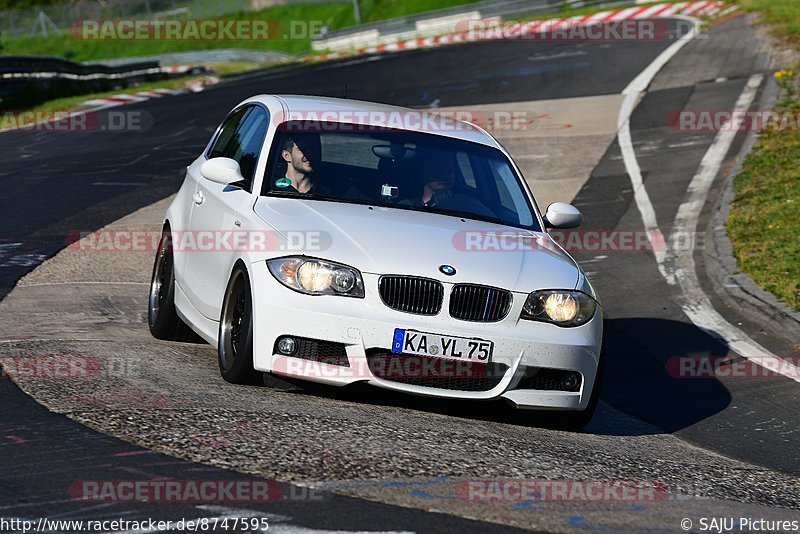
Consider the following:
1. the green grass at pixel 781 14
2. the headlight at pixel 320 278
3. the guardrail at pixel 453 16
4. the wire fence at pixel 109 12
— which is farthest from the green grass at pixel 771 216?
the wire fence at pixel 109 12

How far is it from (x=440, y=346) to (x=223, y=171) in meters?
1.92

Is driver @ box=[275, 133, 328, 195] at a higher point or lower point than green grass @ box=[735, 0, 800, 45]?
lower

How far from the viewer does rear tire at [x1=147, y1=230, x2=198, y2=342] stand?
876 centimetres

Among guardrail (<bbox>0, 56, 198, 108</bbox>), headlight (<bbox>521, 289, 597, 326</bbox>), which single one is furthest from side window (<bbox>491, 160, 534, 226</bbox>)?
guardrail (<bbox>0, 56, 198, 108</bbox>)

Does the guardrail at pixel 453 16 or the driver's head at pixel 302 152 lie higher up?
the guardrail at pixel 453 16

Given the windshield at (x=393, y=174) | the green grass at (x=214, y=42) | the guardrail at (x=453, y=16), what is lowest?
the windshield at (x=393, y=174)

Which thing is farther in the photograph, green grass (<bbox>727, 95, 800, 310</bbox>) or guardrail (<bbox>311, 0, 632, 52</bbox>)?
guardrail (<bbox>311, 0, 632, 52</bbox>)

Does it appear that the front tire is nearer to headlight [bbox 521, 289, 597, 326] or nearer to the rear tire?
the rear tire

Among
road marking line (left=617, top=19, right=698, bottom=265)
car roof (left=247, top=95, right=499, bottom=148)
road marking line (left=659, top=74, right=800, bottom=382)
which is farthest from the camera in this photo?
road marking line (left=617, top=19, right=698, bottom=265)

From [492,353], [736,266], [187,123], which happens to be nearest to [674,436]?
[492,353]

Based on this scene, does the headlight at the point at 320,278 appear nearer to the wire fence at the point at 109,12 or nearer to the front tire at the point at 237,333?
the front tire at the point at 237,333

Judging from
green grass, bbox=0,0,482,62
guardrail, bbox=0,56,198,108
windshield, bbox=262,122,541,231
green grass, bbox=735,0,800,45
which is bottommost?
windshield, bbox=262,122,541,231

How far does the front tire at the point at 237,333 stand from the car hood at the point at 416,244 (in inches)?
10.6

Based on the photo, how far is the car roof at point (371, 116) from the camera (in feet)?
27.8
